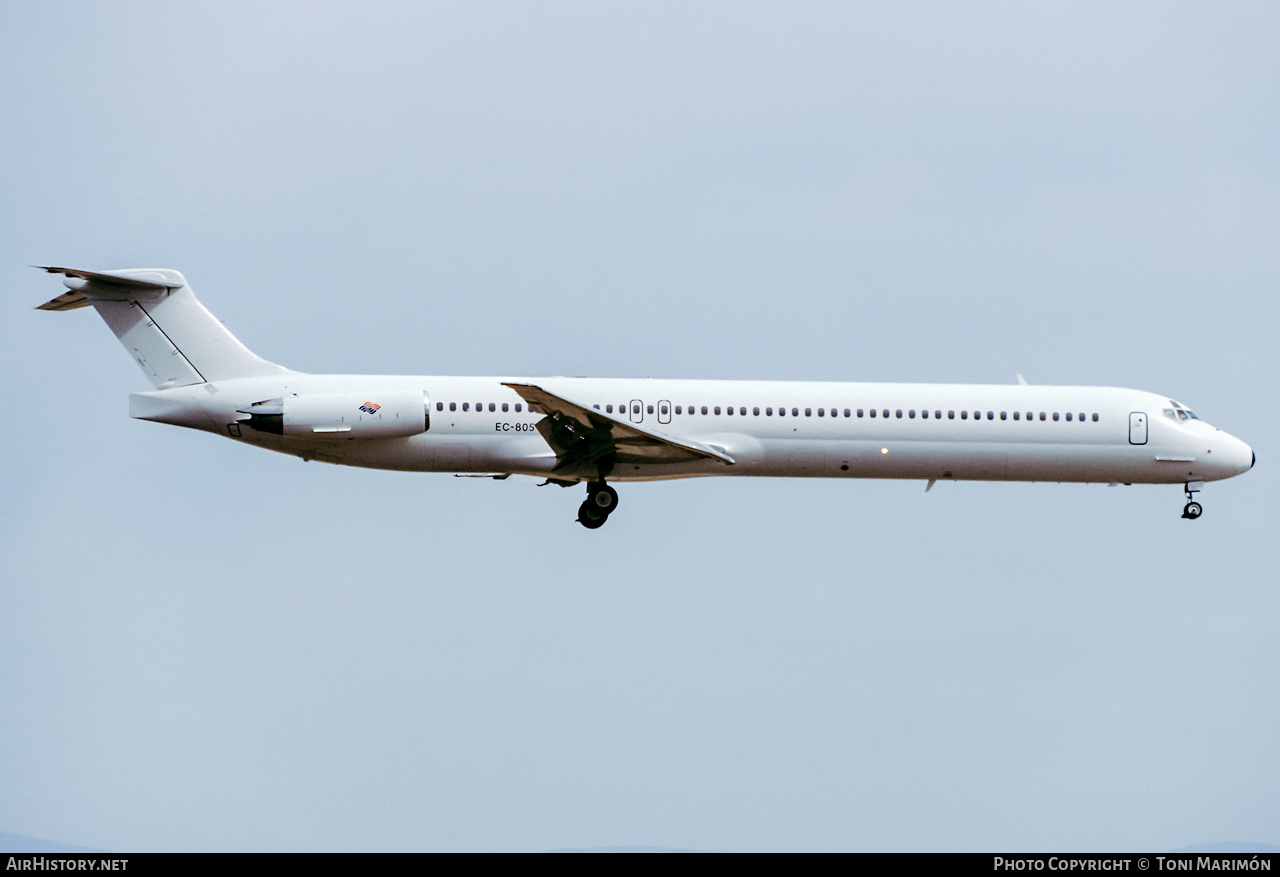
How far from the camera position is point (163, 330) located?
31.0 meters

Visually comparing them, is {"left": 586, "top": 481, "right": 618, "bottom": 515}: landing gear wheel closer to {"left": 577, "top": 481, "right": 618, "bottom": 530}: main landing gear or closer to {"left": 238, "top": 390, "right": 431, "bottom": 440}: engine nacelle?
{"left": 577, "top": 481, "right": 618, "bottom": 530}: main landing gear

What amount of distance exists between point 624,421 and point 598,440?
3.13 feet

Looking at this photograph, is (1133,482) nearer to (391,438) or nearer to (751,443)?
(751,443)

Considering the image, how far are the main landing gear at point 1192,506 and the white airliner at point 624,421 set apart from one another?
0.05 meters

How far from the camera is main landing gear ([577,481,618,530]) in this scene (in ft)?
104

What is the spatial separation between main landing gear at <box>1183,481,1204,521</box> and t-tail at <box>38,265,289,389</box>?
20583 millimetres

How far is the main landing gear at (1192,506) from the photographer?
33.7m

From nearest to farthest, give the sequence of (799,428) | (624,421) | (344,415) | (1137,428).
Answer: (344,415) → (624,421) → (799,428) → (1137,428)

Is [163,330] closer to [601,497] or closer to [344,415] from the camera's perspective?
[344,415]

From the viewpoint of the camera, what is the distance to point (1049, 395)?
1307 inches

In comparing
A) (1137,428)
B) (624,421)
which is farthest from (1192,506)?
(624,421)

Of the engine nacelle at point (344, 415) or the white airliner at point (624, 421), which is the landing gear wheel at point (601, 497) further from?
the engine nacelle at point (344, 415)
